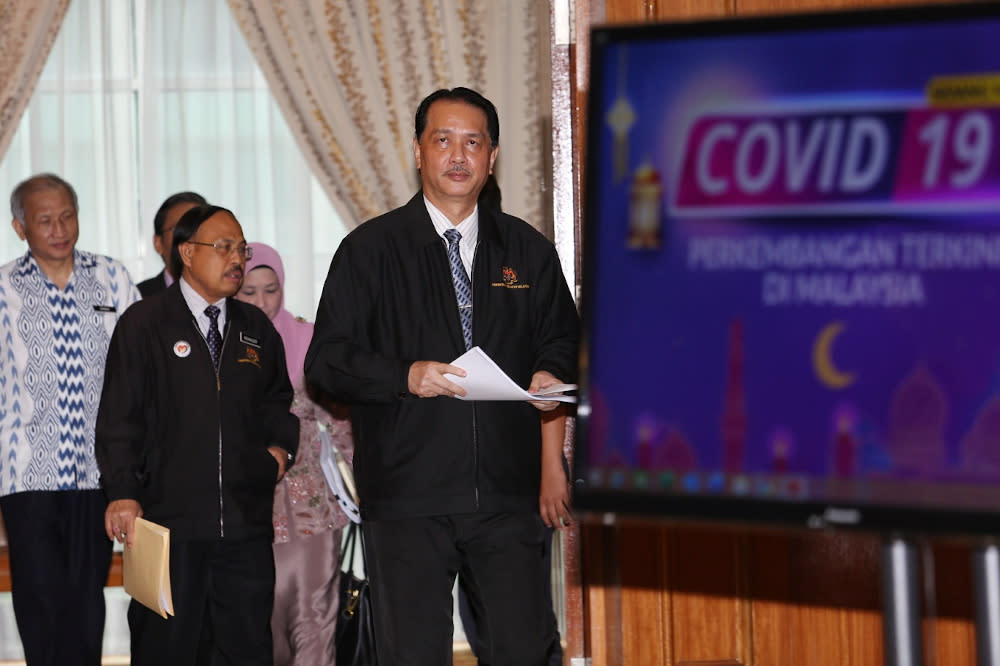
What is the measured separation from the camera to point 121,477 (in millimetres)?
3334

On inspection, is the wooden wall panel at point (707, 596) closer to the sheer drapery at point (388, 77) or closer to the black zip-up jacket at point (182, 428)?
the black zip-up jacket at point (182, 428)

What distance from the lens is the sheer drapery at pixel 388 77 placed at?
217 inches

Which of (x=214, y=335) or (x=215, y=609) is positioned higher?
(x=214, y=335)

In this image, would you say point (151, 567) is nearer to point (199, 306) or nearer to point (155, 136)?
point (199, 306)

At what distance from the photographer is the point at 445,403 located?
2.58 metres

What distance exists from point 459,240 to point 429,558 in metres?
0.71

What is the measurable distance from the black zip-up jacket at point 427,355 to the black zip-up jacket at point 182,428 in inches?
35.4

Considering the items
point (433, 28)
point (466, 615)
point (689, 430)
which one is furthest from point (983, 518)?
point (433, 28)

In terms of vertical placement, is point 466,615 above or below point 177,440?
below

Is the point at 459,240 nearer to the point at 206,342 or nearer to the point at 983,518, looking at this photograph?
the point at 206,342

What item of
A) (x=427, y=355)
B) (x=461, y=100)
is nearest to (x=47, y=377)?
(x=427, y=355)

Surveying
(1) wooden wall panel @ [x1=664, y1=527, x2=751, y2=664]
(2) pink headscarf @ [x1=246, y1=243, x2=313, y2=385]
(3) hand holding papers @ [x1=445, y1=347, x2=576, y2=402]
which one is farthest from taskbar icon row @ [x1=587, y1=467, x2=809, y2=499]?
(2) pink headscarf @ [x1=246, y1=243, x2=313, y2=385]

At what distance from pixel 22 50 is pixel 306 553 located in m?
2.83

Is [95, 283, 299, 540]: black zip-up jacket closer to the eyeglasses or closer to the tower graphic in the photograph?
the eyeglasses
